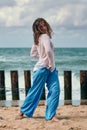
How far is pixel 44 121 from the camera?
333 inches

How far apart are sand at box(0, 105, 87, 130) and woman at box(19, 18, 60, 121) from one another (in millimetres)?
207

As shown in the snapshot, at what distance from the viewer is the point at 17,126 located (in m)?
8.16

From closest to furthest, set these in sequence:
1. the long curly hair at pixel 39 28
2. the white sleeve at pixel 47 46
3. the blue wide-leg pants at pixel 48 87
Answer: the white sleeve at pixel 47 46 → the long curly hair at pixel 39 28 → the blue wide-leg pants at pixel 48 87

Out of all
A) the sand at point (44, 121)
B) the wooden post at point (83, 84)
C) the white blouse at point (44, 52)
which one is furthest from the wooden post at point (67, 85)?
the white blouse at point (44, 52)

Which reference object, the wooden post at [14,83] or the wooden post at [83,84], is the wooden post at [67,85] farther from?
the wooden post at [14,83]

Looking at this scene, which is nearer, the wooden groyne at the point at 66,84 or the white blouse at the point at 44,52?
the white blouse at the point at 44,52

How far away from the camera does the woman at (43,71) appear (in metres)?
8.09

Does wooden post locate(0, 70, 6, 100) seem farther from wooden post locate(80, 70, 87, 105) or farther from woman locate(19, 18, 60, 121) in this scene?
woman locate(19, 18, 60, 121)

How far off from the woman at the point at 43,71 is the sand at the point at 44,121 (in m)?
0.21

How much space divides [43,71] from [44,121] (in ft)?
3.10

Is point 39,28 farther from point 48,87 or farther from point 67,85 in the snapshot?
point 67,85

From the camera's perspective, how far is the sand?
26.4 feet

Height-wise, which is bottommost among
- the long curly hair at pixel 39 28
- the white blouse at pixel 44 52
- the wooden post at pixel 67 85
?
the wooden post at pixel 67 85

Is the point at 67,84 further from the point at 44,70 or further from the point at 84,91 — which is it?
the point at 44,70
